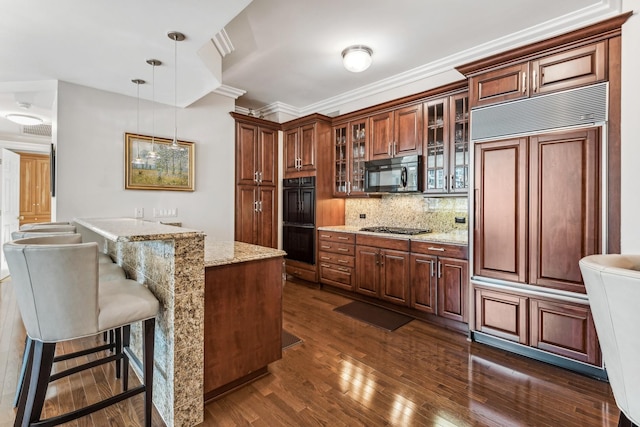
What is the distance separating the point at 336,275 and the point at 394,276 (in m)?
0.94

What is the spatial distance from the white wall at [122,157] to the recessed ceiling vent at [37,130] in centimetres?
301

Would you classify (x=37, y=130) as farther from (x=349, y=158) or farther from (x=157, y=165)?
(x=349, y=158)

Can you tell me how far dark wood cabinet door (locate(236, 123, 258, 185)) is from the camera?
4.52m

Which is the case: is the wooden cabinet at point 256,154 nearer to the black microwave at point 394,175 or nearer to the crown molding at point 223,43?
the crown molding at point 223,43

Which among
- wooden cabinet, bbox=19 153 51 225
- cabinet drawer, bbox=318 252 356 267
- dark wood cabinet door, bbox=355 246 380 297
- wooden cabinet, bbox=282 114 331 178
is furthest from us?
wooden cabinet, bbox=19 153 51 225

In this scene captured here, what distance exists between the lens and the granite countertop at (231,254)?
1.84 m

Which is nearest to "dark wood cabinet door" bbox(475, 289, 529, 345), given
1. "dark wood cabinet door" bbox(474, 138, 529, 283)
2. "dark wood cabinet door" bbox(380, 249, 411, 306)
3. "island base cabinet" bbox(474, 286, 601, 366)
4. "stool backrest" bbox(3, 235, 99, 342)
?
"island base cabinet" bbox(474, 286, 601, 366)

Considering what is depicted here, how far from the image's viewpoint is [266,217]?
4836 mm

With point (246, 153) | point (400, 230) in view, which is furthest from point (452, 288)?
point (246, 153)

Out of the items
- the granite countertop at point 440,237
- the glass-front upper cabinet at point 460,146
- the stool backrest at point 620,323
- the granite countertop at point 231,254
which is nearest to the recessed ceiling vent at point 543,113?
the glass-front upper cabinet at point 460,146

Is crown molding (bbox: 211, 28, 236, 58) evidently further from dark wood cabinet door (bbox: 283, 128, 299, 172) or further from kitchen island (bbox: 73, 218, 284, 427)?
kitchen island (bbox: 73, 218, 284, 427)

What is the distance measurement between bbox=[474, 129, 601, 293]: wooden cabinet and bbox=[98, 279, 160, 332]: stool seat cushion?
266 cm

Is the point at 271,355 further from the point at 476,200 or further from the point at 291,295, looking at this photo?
the point at 476,200

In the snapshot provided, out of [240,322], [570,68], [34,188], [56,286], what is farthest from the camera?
[34,188]
